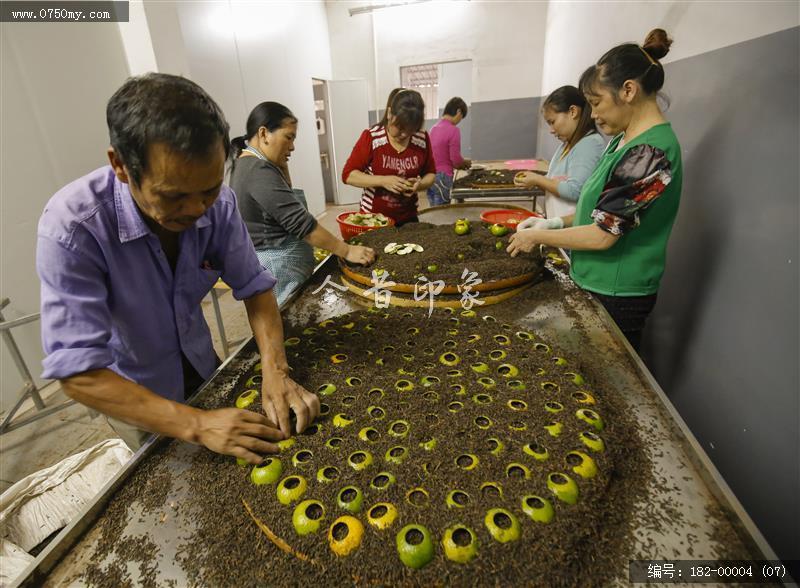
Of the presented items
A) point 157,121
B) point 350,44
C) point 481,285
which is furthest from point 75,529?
point 350,44

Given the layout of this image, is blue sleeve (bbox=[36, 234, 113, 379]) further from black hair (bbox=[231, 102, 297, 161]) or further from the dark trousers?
the dark trousers

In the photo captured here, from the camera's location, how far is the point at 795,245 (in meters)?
1.25

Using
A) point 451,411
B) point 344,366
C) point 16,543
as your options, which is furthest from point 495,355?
→ point 16,543

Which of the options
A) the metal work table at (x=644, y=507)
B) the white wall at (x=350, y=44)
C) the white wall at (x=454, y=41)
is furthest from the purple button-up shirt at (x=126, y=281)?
the white wall at (x=350, y=44)

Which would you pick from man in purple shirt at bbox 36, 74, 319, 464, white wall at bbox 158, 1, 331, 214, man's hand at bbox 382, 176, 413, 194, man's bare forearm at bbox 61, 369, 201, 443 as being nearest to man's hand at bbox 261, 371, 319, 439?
man in purple shirt at bbox 36, 74, 319, 464

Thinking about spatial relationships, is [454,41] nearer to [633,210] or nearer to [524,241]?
[524,241]

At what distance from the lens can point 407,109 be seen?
92.4 inches

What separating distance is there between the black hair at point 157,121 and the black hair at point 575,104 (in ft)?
6.62

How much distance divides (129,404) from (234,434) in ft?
0.74

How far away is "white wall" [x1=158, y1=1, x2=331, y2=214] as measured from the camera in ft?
14.1

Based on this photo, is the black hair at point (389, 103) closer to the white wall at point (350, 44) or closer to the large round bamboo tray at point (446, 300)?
the large round bamboo tray at point (446, 300)

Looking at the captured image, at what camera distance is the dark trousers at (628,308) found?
156 centimetres

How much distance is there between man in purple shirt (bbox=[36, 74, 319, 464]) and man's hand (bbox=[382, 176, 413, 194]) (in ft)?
4.65

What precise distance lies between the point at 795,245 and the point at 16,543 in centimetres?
282
